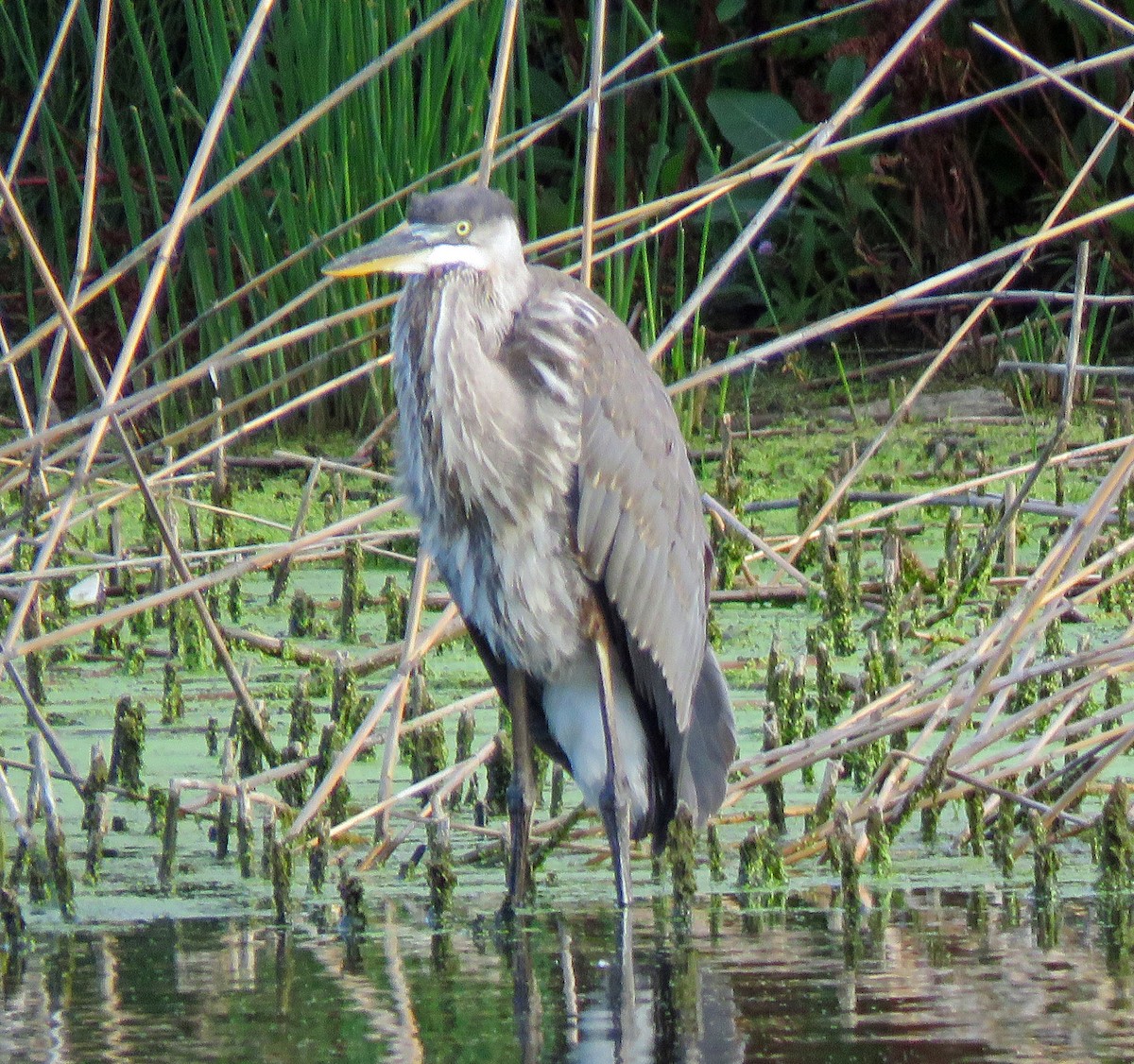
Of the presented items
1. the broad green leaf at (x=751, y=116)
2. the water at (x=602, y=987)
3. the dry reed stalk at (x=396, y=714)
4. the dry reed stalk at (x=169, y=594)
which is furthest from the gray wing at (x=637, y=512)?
the broad green leaf at (x=751, y=116)

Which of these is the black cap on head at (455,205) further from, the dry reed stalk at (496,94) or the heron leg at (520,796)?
the heron leg at (520,796)

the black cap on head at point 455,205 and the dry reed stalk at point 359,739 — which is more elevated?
the black cap on head at point 455,205

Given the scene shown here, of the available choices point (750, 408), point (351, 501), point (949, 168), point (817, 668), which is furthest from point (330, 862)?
point (949, 168)

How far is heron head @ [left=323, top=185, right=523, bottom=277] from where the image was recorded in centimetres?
354

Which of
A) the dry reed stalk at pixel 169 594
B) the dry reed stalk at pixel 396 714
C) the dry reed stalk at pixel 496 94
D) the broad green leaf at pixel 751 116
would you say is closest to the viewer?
the dry reed stalk at pixel 169 594

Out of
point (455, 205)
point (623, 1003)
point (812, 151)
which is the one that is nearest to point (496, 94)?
point (455, 205)

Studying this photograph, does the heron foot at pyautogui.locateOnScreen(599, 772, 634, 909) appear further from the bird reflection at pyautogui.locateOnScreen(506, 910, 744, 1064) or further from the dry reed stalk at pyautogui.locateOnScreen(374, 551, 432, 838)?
the dry reed stalk at pyautogui.locateOnScreen(374, 551, 432, 838)

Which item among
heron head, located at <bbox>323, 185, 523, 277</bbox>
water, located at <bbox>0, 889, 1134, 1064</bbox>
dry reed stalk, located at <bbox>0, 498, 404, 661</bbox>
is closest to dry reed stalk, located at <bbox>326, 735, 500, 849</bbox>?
water, located at <bbox>0, 889, 1134, 1064</bbox>

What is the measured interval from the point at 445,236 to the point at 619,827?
1.04 m

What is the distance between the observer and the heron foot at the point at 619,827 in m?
3.54

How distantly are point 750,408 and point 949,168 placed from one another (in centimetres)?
127

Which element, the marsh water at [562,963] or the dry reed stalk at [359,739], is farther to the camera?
the dry reed stalk at [359,739]

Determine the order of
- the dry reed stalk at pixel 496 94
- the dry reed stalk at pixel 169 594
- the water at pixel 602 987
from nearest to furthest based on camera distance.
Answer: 1. the water at pixel 602 987
2. the dry reed stalk at pixel 169 594
3. the dry reed stalk at pixel 496 94

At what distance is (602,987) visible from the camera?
2977 mm
